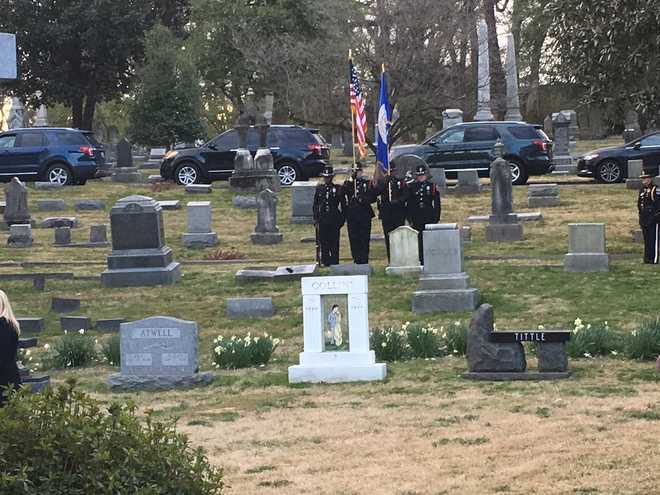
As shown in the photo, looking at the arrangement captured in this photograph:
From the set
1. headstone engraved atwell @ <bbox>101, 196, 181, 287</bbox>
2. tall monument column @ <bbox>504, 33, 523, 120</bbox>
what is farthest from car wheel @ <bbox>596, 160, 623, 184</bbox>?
headstone engraved atwell @ <bbox>101, 196, 181, 287</bbox>

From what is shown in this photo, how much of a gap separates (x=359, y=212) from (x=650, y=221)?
4605mm

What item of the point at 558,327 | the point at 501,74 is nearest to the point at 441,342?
the point at 558,327

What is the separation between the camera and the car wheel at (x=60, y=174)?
39188 millimetres

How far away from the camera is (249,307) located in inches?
786

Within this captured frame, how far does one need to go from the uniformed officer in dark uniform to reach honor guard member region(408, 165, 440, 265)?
15 cm

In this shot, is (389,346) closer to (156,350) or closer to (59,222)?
(156,350)

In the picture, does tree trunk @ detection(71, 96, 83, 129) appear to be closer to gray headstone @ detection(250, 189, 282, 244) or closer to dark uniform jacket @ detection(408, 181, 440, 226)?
gray headstone @ detection(250, 189, 282, 244)

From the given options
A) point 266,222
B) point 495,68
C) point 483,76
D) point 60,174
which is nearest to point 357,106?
point 266,222

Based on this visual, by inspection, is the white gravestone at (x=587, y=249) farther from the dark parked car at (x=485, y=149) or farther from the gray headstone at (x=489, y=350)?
the dark parked car at (x=485, y=149)

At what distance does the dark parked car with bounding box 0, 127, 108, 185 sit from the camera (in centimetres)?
3916

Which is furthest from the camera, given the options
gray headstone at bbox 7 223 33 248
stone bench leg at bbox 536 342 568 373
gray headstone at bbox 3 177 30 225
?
gray headstone at bbox 3 177 30 225

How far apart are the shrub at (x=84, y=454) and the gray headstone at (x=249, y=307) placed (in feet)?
41.9

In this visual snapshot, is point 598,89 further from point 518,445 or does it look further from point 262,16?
point 262,16

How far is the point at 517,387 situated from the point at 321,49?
35.1 meters
